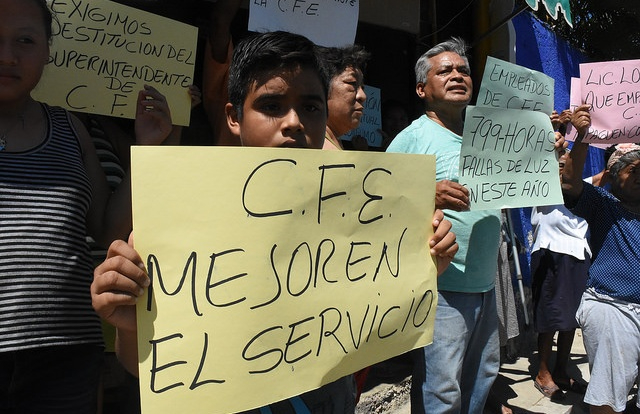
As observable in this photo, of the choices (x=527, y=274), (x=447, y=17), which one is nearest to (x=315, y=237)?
(x=527, y=274)

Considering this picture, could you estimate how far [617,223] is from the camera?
105 inches

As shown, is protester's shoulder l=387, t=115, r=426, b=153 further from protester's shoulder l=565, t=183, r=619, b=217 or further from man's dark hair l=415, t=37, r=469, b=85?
protester's shoulder l=565, t=183, r=619, b=217

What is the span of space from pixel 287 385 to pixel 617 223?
2.26 m

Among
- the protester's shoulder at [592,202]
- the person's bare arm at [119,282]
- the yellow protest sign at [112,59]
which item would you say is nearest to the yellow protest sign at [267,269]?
the person's bare arm at [119,282]

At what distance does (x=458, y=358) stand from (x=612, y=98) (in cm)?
152

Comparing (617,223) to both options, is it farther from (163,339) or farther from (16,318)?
(16,318)

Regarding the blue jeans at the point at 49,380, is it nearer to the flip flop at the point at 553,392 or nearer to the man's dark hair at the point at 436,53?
the man's dark hair at the point at 436,53

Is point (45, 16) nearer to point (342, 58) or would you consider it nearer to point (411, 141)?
point (342, 58)

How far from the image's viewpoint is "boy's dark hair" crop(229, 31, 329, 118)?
4.35 ft

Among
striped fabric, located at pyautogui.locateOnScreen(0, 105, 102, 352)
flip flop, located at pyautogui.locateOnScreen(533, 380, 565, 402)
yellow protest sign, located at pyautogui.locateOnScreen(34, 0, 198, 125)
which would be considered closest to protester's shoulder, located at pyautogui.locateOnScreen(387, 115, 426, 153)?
yellow protest sign, located at pyautogui.locateOnScreen(34, 0, 198, 125)

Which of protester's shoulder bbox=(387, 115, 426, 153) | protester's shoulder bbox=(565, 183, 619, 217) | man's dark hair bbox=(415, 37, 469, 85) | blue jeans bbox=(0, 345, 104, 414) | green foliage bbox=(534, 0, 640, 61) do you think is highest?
green foliage bbox=(534, 0, 640, 61)

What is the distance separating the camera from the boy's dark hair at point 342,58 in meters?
2.18

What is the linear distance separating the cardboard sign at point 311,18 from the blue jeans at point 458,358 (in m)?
1.22

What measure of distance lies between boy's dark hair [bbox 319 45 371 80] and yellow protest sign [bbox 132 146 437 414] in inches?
38.2
